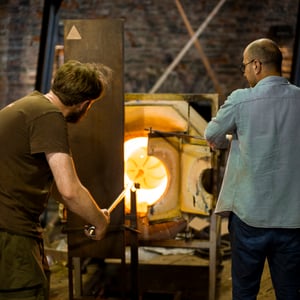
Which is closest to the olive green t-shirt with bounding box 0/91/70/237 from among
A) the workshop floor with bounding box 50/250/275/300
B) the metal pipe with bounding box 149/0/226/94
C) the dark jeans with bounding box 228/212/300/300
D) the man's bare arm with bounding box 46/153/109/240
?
the man's bare arm with bounding box 46/153/109/240

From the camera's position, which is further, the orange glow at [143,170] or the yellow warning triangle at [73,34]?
the orange glow at [143,170]

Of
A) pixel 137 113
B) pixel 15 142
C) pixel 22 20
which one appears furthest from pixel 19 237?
pixel 22 20

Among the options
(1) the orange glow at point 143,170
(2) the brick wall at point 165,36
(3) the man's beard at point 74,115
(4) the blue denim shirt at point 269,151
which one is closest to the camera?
(3) the man's beard at point 74,115

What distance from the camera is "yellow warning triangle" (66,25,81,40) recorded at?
3.09 m

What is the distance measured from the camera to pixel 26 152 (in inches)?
86.4

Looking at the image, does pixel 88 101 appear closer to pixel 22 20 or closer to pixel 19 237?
pixel 19 237

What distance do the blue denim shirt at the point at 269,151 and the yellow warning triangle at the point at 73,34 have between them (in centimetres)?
110

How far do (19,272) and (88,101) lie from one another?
843 mm

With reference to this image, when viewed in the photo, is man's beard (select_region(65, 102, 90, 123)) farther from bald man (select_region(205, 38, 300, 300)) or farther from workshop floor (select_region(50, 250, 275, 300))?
workshop floor (select_region(50, 250, 275, 300))

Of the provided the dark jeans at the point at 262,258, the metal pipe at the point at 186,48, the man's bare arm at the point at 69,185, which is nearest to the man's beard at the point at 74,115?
the man's bare arm at the point at 69,185

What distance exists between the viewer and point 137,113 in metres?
3.64

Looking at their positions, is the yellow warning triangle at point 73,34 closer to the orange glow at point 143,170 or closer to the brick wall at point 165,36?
the orange glow at point 143,170

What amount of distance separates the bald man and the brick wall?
2865 millimetres

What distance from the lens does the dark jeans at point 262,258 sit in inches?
101
